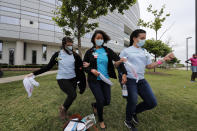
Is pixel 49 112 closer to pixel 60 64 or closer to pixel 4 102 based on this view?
pixel 60 64

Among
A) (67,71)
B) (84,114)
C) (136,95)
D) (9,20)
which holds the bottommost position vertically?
(84,114)

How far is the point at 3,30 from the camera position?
17578 mm

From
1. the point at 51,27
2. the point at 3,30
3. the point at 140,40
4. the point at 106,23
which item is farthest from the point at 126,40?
the point at 140,40

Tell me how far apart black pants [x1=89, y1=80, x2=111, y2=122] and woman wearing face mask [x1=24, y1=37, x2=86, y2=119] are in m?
0.61

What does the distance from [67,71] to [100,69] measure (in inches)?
32.8

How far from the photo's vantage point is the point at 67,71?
7.66 ft

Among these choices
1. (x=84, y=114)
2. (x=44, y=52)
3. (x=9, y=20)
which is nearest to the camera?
(x=84, y=114)

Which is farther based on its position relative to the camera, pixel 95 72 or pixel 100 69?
pixel 100 69

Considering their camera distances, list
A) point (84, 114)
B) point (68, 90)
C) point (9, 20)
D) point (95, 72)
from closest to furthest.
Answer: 1. point (95, 72)
2. point (68, 90)
3. point (84, 114)
4. point (9, 20)

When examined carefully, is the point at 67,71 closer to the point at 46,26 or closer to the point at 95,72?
the point at 95,72

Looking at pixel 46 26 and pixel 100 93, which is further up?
pixel 46 26

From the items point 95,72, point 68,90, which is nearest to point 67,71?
point 68,90

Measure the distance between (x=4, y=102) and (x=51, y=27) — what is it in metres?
22.2

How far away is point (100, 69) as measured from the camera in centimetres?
212
